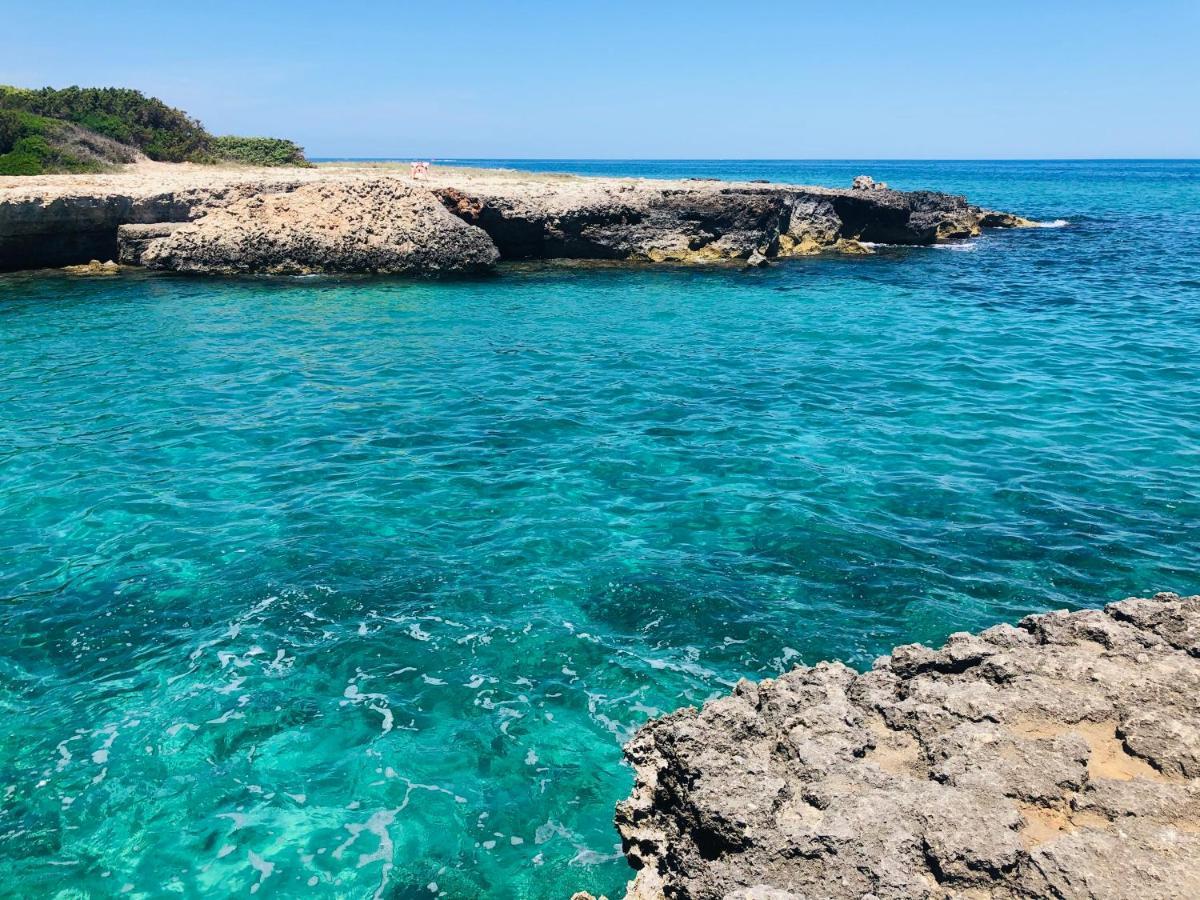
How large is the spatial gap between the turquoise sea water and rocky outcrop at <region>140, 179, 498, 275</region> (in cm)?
722

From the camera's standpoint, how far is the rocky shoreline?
2755 cm

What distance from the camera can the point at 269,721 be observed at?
710cm

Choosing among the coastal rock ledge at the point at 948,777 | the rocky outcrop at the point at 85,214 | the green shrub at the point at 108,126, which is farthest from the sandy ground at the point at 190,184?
the coastal rock ledge at the point at 948,777

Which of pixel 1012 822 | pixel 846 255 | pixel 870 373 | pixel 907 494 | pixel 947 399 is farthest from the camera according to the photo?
pixel 846 255

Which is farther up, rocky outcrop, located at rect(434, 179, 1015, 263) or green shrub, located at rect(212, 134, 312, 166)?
green shrub, located at rect(212, 134, 312, 166)

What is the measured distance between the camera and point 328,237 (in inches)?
1109

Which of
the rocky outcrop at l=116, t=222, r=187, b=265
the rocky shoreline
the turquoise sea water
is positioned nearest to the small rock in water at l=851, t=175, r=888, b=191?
the rocky shoreline

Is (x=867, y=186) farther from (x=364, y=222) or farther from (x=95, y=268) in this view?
(x=95, y=268)

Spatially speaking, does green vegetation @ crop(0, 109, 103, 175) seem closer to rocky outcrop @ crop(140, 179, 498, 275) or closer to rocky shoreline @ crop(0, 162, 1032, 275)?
rocky shoreline @ crop(0, 162, 1032, 275)

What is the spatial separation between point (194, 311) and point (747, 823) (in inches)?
918

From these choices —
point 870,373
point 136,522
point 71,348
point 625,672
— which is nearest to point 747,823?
point 625,672

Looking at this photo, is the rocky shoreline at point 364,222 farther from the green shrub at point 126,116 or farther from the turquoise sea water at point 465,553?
the green shrub at point 126,116

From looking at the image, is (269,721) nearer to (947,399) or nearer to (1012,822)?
(1012,822)

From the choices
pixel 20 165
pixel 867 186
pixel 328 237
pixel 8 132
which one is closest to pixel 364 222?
pixel 328 237
